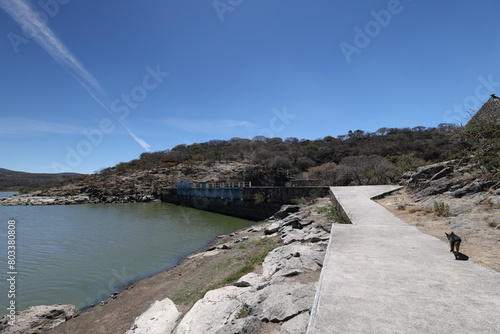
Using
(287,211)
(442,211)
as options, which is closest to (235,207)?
(287,211)

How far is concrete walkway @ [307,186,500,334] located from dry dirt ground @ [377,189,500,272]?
0.44 m

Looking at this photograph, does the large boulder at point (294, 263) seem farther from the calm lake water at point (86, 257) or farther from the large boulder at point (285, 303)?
the calm lake water at point (86, 257)

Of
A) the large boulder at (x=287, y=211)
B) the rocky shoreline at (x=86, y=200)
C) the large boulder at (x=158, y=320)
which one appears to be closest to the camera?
the large boulder at (x=158, y=320)

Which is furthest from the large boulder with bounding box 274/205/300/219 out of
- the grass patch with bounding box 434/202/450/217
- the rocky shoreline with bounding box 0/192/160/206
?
the rocky shoreline with bounding box 0/192/160/206

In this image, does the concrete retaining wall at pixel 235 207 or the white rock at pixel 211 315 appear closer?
the white rock at pixel 211 315

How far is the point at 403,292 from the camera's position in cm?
280

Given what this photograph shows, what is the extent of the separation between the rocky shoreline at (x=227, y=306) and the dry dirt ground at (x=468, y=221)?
2488 millimetres

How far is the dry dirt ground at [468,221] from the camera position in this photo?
4656mm

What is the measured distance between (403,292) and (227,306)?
2.33 metres

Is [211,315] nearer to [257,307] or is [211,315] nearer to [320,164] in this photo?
[257,307]

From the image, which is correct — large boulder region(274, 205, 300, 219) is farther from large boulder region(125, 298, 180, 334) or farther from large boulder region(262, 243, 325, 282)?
large boulder region(125, 298, 180, 334)

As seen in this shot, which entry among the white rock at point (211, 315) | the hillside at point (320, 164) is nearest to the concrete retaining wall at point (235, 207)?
the hillside at point (320, 164)

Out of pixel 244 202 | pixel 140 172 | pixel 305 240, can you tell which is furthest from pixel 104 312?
pixel 140 172

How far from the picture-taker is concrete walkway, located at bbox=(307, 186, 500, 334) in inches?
85.5
